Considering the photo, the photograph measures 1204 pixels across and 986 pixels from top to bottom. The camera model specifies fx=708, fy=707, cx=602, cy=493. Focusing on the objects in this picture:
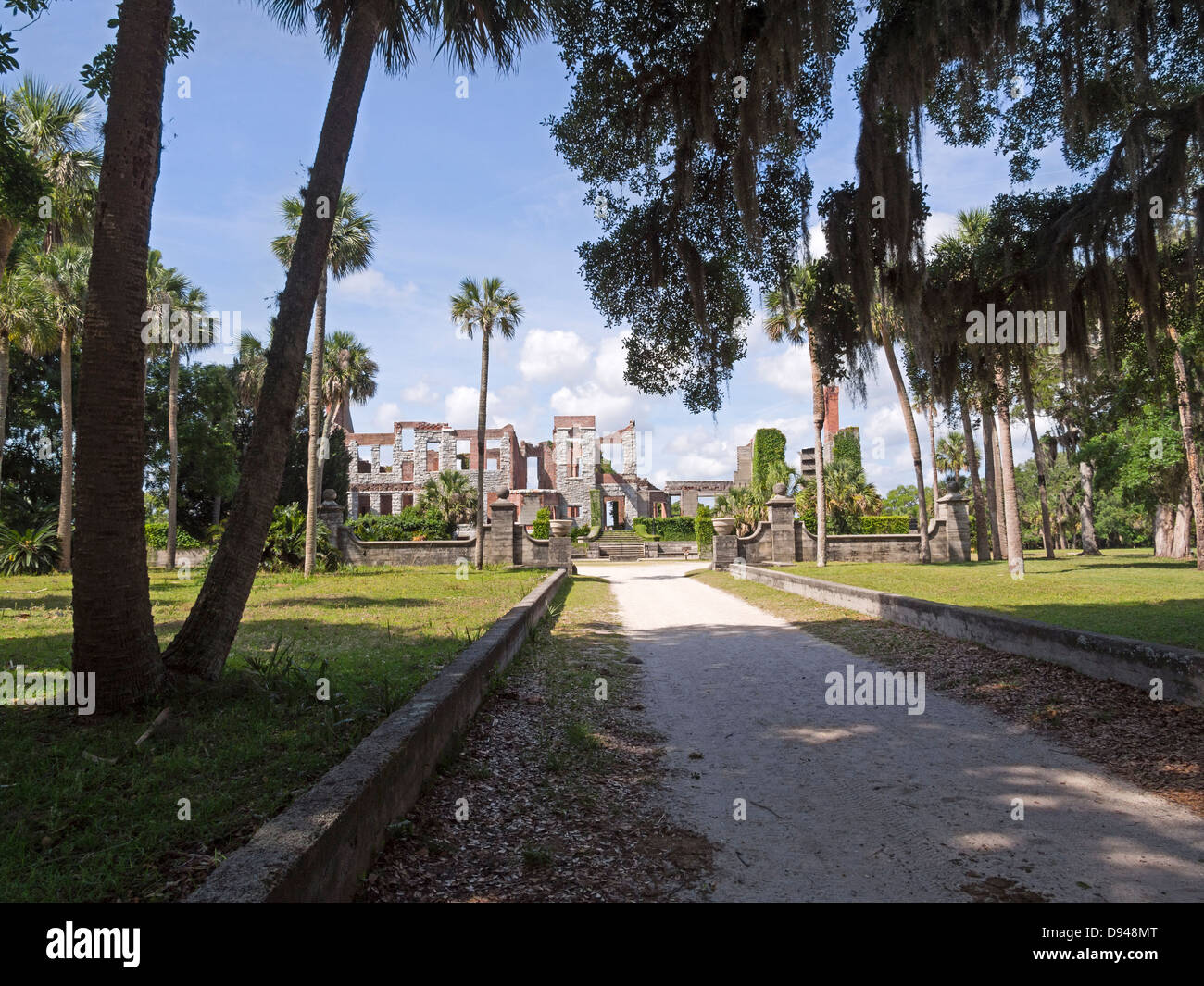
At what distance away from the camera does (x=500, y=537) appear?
22.2 meters

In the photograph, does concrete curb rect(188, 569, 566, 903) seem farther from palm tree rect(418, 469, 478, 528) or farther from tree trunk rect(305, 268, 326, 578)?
palm tree rect(418, 469, 478, 528)

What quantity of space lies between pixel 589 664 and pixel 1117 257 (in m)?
6.32

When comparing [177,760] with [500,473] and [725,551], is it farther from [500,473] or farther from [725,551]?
[500,473]

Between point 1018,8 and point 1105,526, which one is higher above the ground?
point 1018,8

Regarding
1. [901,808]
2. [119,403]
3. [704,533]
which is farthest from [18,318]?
[704,533]

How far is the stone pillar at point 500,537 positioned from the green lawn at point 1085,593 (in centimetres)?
927

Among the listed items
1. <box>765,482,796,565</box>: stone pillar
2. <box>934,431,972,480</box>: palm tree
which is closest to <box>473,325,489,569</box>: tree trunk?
<box>765,482,796,565</box>: stone pillar

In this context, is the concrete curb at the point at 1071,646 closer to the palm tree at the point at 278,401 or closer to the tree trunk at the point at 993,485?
the palm tree at the point at 278,401

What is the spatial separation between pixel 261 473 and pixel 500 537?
1763 cm

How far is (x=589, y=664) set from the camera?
7.39 meters

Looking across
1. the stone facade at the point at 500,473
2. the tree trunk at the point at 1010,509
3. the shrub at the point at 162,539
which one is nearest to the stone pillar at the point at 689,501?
the stone facade at the point at 500,473

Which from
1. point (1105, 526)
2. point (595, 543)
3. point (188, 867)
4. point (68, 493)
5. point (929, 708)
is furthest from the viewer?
point (1105, 526)
